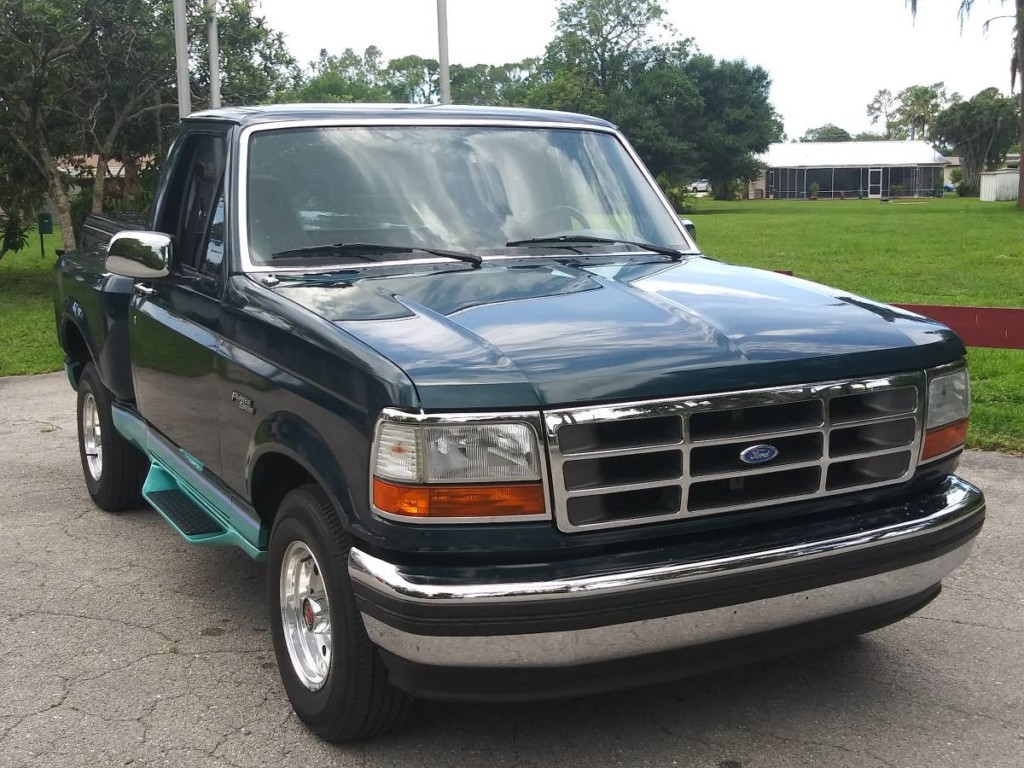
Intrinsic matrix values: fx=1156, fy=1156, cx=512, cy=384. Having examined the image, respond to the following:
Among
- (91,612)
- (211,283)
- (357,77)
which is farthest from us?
(357,77)

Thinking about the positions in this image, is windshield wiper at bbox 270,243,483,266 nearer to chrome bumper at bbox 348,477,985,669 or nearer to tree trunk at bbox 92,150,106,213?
chrome bumper at bbox 348,477,985,669

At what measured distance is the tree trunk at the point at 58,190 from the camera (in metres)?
17.7

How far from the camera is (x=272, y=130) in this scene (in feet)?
14.8

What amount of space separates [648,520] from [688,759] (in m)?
0.86

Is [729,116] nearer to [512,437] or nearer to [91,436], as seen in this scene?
[91,436]

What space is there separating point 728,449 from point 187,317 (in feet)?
7.58

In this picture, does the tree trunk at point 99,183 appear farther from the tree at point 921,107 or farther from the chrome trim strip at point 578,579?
the tree at point 921,107

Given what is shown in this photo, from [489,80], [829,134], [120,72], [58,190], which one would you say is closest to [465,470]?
[120,72]

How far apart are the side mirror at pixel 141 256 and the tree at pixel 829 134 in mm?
173417

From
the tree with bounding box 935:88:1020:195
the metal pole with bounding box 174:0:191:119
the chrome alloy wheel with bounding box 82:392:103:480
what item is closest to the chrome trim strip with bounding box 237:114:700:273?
the chrome alloy wheel with bounding box 82:392:103:480

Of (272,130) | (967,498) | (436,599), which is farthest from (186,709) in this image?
(967,498)

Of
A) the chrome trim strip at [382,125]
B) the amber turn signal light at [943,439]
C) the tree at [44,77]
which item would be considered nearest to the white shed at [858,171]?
the tree at [44,77]

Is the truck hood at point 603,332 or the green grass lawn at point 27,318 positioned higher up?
the truck hood at point 603,332

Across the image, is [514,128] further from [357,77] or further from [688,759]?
[357,77]
